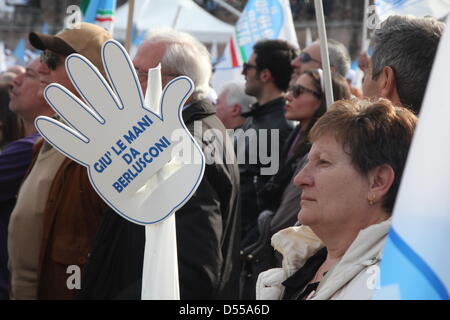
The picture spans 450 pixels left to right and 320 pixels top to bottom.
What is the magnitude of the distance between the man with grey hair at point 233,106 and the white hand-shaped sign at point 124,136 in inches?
136

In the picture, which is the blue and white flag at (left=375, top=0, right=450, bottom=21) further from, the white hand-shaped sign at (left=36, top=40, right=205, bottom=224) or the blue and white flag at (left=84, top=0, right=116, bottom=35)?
the white hand-shaped sign at (left=36, top=40, right=205, bottom=224)

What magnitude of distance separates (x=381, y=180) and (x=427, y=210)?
874 millimetres

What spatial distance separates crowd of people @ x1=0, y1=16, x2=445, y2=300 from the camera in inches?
81.5

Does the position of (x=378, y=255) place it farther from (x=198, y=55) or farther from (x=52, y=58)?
(x=52, y=58)

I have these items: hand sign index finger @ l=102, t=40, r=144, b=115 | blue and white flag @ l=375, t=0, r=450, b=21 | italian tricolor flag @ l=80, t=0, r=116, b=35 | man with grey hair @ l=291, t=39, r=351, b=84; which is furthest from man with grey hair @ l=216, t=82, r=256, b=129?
hand sign index finger @ l=102, t=40, r=144, b=115

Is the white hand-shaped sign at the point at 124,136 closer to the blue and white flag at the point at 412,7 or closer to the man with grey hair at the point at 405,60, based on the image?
the man with grey hair at the point at 405,60

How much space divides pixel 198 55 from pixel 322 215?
45.2 inches

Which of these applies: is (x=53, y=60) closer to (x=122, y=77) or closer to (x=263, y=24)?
(x=122, y=77)

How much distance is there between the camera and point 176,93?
1859 millimetres

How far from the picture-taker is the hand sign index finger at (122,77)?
6.01 feet

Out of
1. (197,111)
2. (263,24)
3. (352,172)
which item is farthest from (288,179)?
(263,24)

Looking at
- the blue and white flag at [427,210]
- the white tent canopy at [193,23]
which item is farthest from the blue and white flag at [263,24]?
the white tent canopy at [193,23]

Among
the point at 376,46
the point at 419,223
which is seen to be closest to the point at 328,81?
the point at 376,46

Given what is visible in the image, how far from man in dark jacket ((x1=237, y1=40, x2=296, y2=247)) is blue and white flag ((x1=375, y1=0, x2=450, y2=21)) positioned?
82cm
